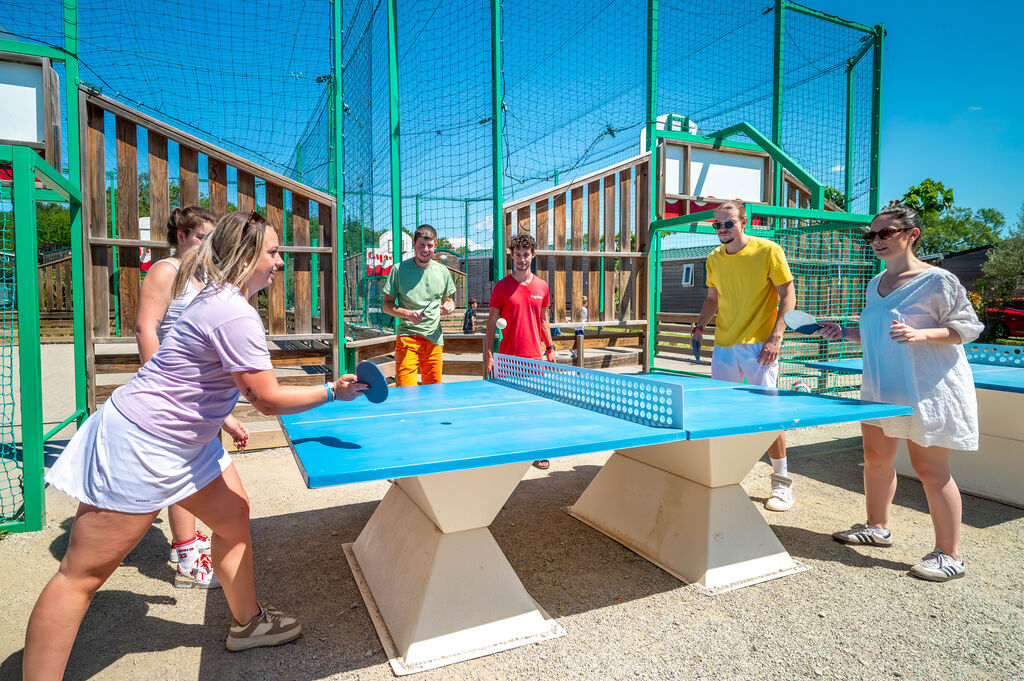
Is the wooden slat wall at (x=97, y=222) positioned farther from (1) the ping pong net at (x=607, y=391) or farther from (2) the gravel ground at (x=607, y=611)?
(1) the ping pong net at (x=607, y=391)

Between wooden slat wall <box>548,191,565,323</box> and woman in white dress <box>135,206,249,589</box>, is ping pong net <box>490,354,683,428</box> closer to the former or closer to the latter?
woman in white dress <box>135,206,249,589</box>

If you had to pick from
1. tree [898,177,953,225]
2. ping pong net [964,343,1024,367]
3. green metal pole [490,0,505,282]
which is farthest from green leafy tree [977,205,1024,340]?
green metal pole [490,0,505,282]

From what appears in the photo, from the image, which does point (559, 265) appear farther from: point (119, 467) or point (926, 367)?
point (119, 467)

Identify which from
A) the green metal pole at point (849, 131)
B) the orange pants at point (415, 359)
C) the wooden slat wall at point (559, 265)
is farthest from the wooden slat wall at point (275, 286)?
the green metal pole at point (849, 131)

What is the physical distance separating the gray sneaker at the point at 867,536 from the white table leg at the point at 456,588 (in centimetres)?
200

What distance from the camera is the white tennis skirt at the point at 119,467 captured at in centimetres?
185

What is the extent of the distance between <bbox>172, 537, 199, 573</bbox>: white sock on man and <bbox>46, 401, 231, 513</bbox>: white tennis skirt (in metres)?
1.31

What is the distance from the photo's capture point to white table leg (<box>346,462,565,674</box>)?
2408 millimetres

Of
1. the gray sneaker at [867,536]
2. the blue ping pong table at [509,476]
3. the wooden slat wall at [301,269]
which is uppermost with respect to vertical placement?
the wooden slat wall at [301,269]

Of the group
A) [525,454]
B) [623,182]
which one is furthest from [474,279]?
[525,454]

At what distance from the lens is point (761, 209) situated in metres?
5.97

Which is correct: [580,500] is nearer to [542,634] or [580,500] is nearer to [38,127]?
[542,634]

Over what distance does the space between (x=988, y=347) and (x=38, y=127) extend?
827 cm

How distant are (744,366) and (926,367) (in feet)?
4.06
